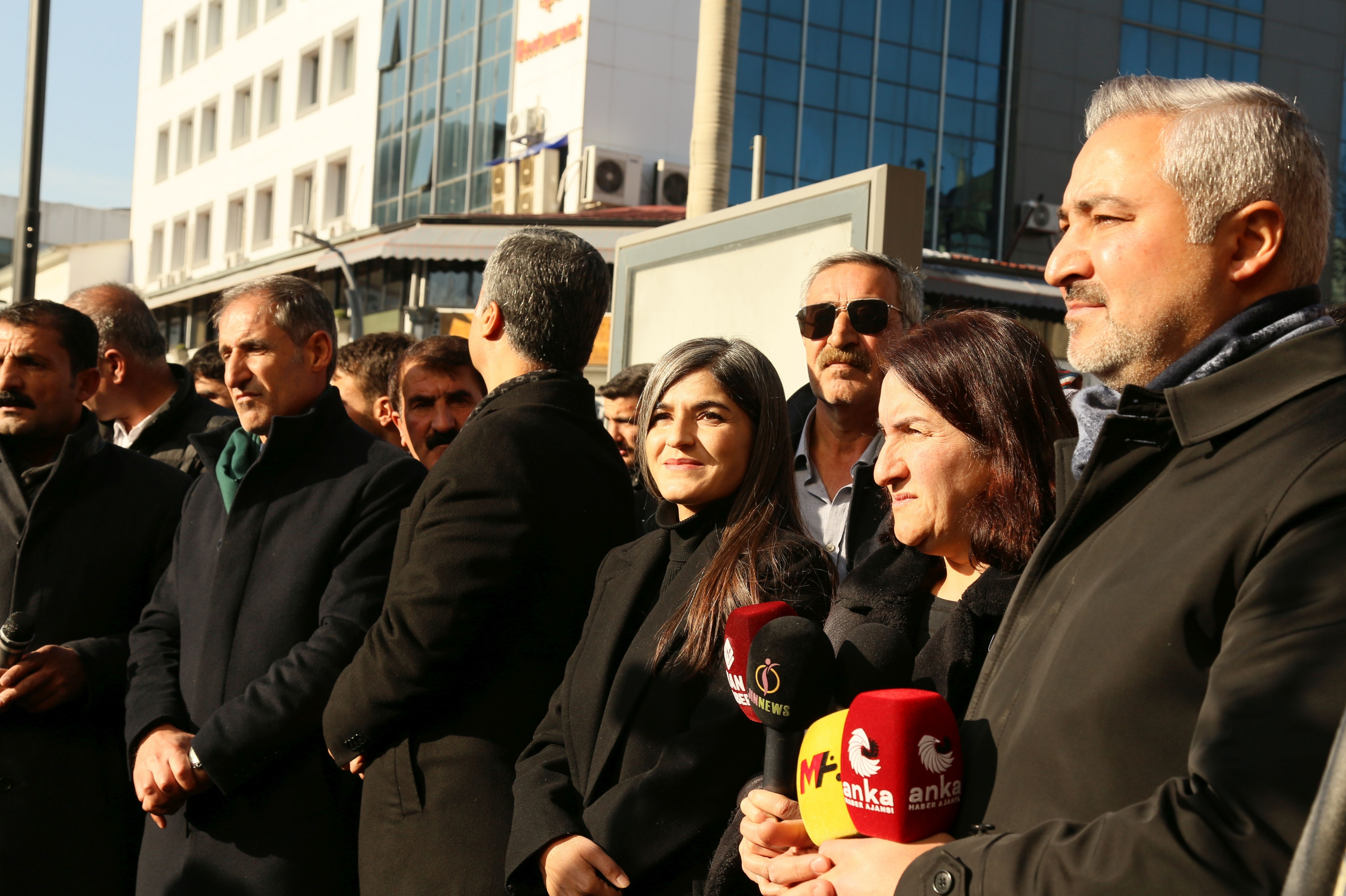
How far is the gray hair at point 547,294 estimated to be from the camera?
3.72m

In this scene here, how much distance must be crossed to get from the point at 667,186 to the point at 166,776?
25105 mm

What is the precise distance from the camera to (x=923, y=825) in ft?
6.60

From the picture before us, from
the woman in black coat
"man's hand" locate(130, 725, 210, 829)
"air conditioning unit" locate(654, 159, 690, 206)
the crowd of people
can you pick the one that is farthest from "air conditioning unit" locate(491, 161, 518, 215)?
the woman in black coat

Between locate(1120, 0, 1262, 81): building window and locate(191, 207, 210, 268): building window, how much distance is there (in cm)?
2625

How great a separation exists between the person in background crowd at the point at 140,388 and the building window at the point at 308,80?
1213 inches

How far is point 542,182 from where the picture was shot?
89.7ft

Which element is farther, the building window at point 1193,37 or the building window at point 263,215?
the building window at point 1193,37

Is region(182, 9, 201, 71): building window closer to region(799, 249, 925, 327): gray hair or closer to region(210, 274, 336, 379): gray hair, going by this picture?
region(210, 274, 336, 379): gray hair

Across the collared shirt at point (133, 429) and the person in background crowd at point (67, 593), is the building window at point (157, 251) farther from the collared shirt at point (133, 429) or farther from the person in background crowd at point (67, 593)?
the person in background crowd at point (67, 593)

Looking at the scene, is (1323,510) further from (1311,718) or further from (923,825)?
(923,825)

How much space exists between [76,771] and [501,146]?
26074mm

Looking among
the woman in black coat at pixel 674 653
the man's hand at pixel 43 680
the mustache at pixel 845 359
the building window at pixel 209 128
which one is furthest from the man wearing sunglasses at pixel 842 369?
the building window at pixel 209 128

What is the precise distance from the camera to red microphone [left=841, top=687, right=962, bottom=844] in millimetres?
1924

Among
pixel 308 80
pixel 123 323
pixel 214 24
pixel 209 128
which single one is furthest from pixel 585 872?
pixel 214 24
